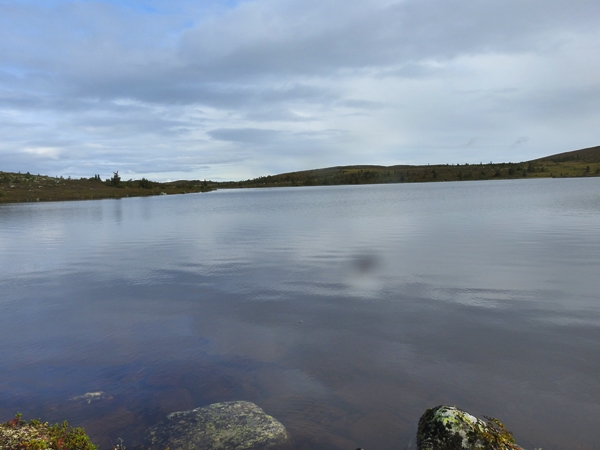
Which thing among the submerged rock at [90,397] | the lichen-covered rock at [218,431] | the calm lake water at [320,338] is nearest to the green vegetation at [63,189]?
the calm lake water at [320,338]

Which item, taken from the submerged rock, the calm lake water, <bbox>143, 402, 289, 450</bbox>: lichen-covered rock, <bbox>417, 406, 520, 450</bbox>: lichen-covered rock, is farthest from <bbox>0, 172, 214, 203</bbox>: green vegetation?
<bbox>417, 406, 520, 450</bbox>: lichen-covered rock

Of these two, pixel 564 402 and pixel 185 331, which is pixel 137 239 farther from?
pixel 564 402

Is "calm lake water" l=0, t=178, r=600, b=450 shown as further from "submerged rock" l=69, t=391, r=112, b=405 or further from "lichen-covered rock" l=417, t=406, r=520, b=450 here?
"lichen-covered rock" l=417, t=406, r=520, b=450

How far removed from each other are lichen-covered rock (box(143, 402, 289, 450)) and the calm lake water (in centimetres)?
34

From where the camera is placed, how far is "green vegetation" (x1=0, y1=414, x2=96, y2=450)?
600 centimetres

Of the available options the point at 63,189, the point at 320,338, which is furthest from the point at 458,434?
the point at 63,189

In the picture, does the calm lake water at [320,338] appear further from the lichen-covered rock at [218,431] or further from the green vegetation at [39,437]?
the green vegetation at [39,437]

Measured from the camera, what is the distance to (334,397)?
326 inches

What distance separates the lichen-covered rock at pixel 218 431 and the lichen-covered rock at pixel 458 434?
2317 millimetres

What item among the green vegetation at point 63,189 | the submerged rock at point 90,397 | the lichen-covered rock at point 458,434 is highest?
the green vegetation at point 63,189

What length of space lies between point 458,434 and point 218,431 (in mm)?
3864

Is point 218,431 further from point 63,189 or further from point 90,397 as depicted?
point 63,189

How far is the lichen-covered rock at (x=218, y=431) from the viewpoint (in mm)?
6855

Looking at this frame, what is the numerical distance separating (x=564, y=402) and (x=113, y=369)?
945 cm
